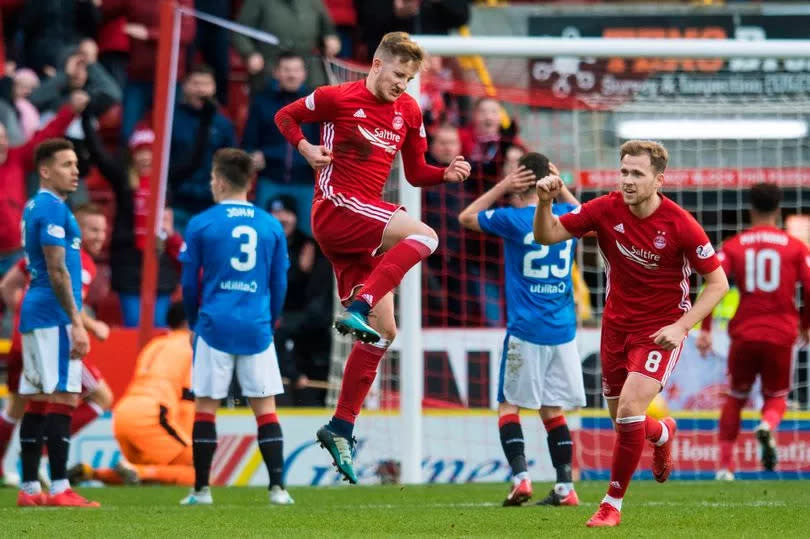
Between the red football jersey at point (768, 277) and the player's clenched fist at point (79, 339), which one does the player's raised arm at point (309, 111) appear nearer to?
the player's clenched fist at point (79, 339)

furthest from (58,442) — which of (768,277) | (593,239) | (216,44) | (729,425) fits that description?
(216,44)

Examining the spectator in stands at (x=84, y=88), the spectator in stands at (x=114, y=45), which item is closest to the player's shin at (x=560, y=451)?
the spectator in stands at (x=84, y=88)

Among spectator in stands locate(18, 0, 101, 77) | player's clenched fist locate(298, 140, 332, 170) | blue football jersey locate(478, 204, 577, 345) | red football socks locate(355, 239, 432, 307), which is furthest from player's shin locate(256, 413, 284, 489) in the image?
spectator in stands locate(18, 0, 101, 77)

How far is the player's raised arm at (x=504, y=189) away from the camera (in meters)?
8.62

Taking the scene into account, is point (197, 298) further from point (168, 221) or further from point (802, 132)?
point (802, 132)

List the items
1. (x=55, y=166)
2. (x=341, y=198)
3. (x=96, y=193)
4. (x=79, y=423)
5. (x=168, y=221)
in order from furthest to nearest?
(x=96, y=193) < (x=168, y=221) < (x=79, y=423) < (x=55, y=166) < (x=341, y=198)

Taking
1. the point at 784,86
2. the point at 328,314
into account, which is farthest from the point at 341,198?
the point at 784,86

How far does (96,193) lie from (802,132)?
6982 millimetres

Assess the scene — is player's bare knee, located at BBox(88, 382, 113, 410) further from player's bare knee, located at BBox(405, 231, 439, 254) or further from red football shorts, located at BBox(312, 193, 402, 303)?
player's bare knee, located at BBox(405, 231, 439, 254)

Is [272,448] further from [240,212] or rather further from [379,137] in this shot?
[379,137]

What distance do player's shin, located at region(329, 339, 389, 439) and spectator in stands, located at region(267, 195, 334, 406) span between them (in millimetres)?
4848

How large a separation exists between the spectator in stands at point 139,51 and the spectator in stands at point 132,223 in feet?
4.30

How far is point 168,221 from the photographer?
520 inches

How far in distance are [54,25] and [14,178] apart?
2.28 metres
